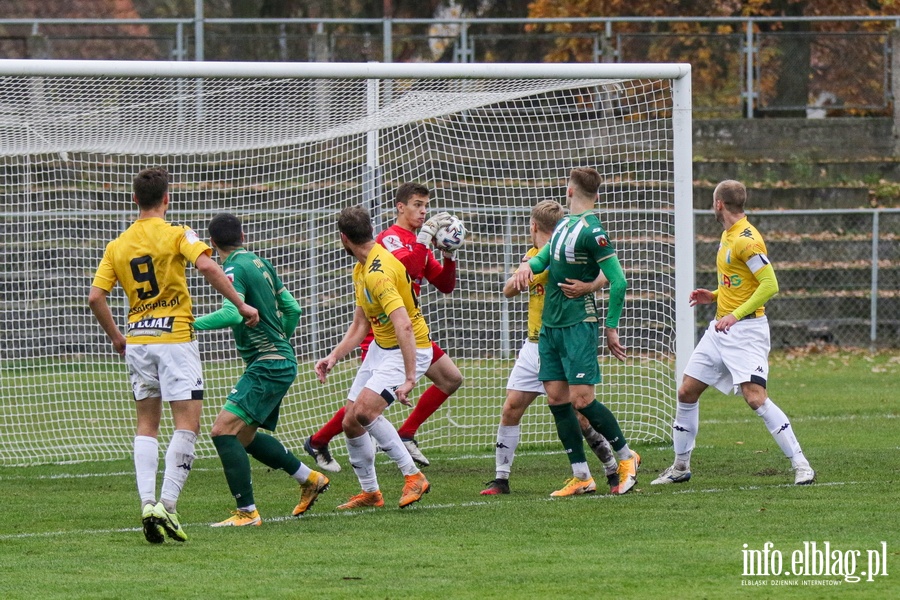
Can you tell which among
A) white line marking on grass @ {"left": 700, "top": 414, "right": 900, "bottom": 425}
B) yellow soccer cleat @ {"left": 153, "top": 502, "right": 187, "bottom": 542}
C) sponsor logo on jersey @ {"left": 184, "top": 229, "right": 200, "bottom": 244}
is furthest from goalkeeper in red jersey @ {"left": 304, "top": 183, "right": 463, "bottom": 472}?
white line marking on grass @ {"left": 700, "top": 414, "right": 900, "bottom": 425}

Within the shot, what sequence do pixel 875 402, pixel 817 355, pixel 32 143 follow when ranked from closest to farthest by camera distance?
pixel 32 143 → pixel 875 402 → pixel 817 355

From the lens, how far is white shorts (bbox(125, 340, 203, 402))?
7273 mm

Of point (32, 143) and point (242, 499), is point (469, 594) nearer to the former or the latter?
point (242, 499)

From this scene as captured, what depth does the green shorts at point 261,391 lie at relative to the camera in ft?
24.9

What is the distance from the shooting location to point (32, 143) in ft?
38.2

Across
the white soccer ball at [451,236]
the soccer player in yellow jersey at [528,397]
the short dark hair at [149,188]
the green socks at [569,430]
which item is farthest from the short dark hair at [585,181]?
the short dark hair at [149,188]

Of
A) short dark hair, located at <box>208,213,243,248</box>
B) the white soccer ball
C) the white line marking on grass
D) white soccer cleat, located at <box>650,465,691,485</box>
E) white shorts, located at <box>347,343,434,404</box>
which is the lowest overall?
the white line marking on grass

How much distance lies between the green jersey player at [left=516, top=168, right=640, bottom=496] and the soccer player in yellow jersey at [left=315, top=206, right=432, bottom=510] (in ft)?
2.99

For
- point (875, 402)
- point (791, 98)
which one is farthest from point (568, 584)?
point (791, 98)

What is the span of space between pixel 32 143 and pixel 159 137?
3.72 ft

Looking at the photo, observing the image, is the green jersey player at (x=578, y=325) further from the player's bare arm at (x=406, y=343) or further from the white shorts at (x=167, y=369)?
the white shorts at (x=167, y=369)

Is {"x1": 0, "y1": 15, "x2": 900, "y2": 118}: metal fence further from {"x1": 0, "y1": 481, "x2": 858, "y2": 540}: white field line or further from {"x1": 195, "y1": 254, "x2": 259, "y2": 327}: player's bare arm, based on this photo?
{"x1": 195, "y1": 254, "x2": 259, "y2": 327}: player's bare arm

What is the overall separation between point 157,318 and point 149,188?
73 cm

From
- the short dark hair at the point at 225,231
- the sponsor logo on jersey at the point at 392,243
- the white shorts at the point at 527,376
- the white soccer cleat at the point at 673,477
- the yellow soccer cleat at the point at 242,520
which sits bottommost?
the white soccer cleat at the point at 673,477
